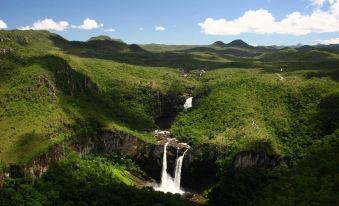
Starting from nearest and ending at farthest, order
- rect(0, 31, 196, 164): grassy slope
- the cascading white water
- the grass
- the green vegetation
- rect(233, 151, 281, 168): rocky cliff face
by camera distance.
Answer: the green vegetation → rect(0, 31, 196, 164): grassy slope → the grass → rect(233, 151, 281, 168): rocky cliff face → the cascading white water

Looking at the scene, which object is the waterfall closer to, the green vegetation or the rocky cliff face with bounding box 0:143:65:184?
the green vegetation

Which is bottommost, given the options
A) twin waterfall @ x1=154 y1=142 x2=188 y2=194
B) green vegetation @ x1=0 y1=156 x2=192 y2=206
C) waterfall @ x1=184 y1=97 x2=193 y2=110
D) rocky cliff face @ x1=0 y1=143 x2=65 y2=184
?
twin waterfall @ x1=154 y1=142 x2=188 y2=194

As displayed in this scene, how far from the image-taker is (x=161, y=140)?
454ft

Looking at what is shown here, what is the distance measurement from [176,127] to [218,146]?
2603cm

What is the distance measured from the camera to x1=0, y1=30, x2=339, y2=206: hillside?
98562 millimetres

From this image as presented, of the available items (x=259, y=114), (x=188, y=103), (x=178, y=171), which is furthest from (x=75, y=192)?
(x=188, y=103)

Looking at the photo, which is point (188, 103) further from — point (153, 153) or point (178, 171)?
point (178, 171)

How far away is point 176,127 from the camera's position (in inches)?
5871

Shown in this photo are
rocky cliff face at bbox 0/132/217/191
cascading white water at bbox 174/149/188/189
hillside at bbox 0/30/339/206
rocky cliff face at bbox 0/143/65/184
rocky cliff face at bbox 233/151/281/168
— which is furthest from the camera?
cascading white water at bbox 174/149/188/189

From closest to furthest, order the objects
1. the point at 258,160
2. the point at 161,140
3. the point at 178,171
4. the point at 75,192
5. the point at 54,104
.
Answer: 1. the point at 75,192
2. the point at 258,160
3. the point at 54,104
4. the point at 178,171
5. the point at 161,140

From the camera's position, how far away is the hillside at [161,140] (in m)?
98.6

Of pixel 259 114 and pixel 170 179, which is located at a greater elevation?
pixel 259 114

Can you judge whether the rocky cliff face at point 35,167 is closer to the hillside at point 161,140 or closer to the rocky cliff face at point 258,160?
the hillside at point 161,140

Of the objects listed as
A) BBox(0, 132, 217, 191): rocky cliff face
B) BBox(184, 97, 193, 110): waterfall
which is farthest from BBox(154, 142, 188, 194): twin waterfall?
BBox(184, 97, 193, 110): waterfall
